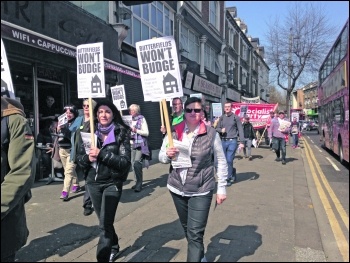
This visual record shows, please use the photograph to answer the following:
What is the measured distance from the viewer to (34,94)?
8469 mm

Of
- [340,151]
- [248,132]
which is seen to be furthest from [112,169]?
[248,132]

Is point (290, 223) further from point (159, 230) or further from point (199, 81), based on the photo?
point (199, 81)

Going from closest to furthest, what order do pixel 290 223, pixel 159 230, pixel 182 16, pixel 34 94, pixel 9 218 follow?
pixel 9 218 → pixel 159 230 → pixel 290 223 → pixel 34 94 → pixel 182 16

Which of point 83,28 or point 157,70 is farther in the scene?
point 83,28

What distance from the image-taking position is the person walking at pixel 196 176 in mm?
3174

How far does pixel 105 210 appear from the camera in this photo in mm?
3521

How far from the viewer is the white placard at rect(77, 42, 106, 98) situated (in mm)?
4535

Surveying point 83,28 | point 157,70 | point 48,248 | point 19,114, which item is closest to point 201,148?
point 157,70

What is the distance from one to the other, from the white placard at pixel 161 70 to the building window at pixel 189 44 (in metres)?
14.1

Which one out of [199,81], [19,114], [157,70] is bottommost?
[19,114]

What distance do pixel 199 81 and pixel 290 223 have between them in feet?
50.4

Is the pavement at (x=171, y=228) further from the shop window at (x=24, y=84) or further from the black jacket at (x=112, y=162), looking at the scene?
the shop window at (x=24, y=84)

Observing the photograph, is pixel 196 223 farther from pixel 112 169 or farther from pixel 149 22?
pixel 149 22

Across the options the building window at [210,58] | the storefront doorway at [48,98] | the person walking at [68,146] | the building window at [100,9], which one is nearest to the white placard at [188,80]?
the building window at [210,58]
